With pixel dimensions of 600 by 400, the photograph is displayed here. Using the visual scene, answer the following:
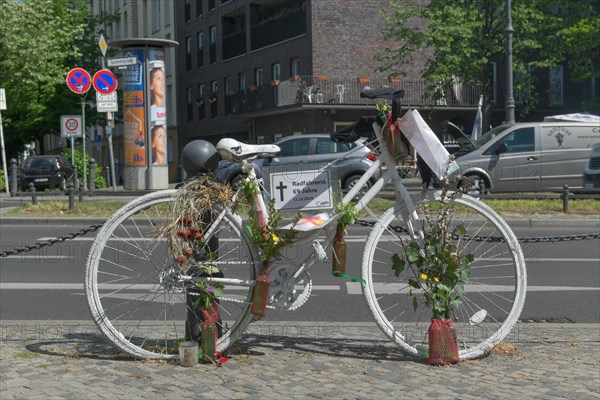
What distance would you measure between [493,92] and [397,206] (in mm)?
38866

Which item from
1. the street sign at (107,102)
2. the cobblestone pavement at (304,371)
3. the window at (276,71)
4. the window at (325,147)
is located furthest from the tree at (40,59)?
the cobblestone pavement at (304,371)

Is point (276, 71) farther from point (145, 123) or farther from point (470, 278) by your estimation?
point (470, 278)

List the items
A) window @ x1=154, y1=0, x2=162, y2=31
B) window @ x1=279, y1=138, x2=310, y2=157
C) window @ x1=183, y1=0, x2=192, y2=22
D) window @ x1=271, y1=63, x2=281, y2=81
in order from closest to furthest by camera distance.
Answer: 1. window @ x1=279, y1=138, x2=310, y2=157
2. window @ x1=271, y1=63, x2=281, y2=81
3. window @ x1=183, y1=0, x2=192, y2=22
4. window @ x1=154, y1=0, x2=162, y2=31

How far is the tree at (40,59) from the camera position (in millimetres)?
38062

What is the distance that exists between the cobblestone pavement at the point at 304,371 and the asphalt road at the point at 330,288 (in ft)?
3.40

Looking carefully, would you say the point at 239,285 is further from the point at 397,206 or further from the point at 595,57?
the point at 595,57

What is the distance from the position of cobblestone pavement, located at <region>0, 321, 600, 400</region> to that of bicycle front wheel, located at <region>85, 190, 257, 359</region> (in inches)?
6.8

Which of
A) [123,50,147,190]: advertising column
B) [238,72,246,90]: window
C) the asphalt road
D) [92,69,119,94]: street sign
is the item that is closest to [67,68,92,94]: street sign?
[92,69,119,94]: street sign

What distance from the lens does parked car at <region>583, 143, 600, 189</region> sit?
2089cm

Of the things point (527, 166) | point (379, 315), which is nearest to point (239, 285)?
point (379, 315)

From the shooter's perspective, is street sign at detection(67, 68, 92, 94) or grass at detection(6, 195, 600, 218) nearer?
grass at detection(6, 195, 600, 218)

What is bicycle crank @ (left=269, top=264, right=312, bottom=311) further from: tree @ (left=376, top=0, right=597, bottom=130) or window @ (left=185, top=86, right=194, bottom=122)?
window @ (left=185, top=86, right=194, bottom=122)

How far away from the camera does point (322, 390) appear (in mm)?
4727

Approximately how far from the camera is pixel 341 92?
39969mm
